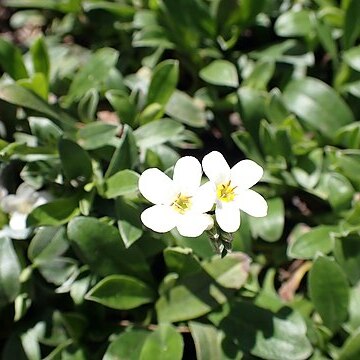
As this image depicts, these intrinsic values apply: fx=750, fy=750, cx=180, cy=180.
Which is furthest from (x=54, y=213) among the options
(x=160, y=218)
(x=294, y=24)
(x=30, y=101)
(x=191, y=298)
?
(x=294, y=24)

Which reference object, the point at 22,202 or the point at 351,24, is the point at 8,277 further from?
the point at 351,24

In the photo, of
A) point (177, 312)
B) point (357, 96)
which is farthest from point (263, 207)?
point (357, 96)

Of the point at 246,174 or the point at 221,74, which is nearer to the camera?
the point at 246,174

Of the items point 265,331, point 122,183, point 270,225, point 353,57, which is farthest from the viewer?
point 353,57

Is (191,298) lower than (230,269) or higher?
lower

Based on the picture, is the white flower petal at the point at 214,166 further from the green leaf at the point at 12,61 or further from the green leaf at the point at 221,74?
the green leaf at the point at 12,61

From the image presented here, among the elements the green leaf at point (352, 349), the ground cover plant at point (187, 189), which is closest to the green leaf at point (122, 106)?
the ground cover plant at point (187, 189)

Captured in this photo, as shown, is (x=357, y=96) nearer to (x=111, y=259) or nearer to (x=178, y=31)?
(x=178, y=31)

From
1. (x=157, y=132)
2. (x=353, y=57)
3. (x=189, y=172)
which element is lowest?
(x=157, y=132)
